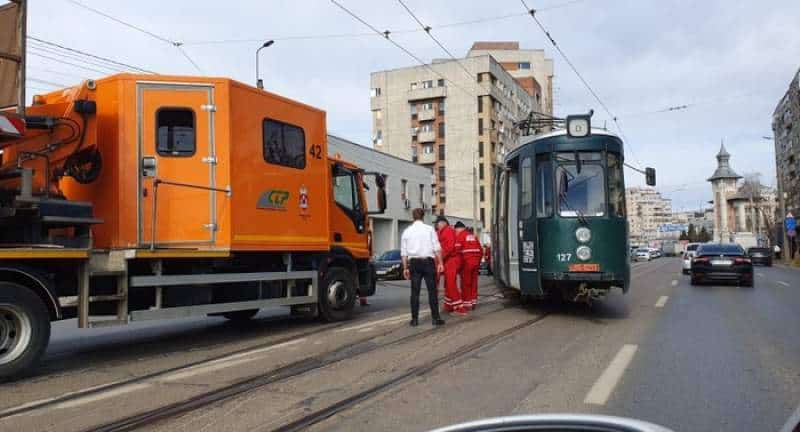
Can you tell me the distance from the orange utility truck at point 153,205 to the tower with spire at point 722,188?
131m

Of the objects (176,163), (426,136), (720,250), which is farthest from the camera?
(426,136)

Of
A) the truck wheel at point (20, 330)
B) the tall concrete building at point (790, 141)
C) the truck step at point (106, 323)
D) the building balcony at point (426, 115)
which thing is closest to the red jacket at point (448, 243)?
the truck step at point (106, 323)

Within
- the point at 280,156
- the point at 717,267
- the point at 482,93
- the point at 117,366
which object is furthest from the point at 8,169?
the point at 482,93

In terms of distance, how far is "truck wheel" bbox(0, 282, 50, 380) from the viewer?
6246 millimetres

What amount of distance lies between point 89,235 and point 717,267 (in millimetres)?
18370

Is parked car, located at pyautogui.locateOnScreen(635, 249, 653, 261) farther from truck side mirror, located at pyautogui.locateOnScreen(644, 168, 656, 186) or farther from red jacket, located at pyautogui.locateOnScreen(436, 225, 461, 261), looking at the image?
red jacket, located at pyautogui.locateOnScreen(436, 225, 461, 261)

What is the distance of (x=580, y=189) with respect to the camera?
1061 centimetres

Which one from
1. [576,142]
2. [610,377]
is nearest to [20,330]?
[610,377]

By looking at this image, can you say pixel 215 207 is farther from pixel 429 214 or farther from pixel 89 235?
pixel 429 214

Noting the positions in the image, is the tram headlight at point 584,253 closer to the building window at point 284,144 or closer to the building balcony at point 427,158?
the building window at point 284,144

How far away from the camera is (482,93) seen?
2744 inches

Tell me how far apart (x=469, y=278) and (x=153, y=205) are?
617cm

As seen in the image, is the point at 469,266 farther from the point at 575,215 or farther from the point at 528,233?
the point at 575,215

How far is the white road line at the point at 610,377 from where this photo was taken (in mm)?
5457
